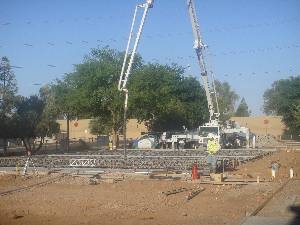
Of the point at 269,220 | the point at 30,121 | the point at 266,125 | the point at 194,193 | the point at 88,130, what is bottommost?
the point at 269,220

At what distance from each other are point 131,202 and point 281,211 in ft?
16.0

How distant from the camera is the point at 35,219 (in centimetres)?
1264

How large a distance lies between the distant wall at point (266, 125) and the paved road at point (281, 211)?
211ft

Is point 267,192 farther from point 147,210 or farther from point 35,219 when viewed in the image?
point 35,219

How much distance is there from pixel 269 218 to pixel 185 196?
177 inches

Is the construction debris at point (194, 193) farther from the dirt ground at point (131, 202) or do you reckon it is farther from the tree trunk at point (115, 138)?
the tree trunk at point (115, 138)

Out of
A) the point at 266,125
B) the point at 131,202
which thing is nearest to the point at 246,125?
the point at 266,125

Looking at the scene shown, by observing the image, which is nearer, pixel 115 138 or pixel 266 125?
pixel 115 138

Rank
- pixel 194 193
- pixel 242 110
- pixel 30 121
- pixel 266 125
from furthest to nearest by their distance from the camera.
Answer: pixel 242 110 → pixel 266 125 → pixel 30 121 → pixel 194 193

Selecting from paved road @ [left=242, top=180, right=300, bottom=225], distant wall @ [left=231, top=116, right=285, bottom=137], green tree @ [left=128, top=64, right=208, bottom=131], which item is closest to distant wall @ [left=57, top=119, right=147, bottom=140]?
green tree @ [left=128, top=64, right=208, bottom=131]

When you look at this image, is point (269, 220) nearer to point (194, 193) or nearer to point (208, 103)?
point (194, 193)

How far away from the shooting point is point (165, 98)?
183 ft

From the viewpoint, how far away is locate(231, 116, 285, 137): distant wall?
79.2m

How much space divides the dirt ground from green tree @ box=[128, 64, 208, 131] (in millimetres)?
30252
